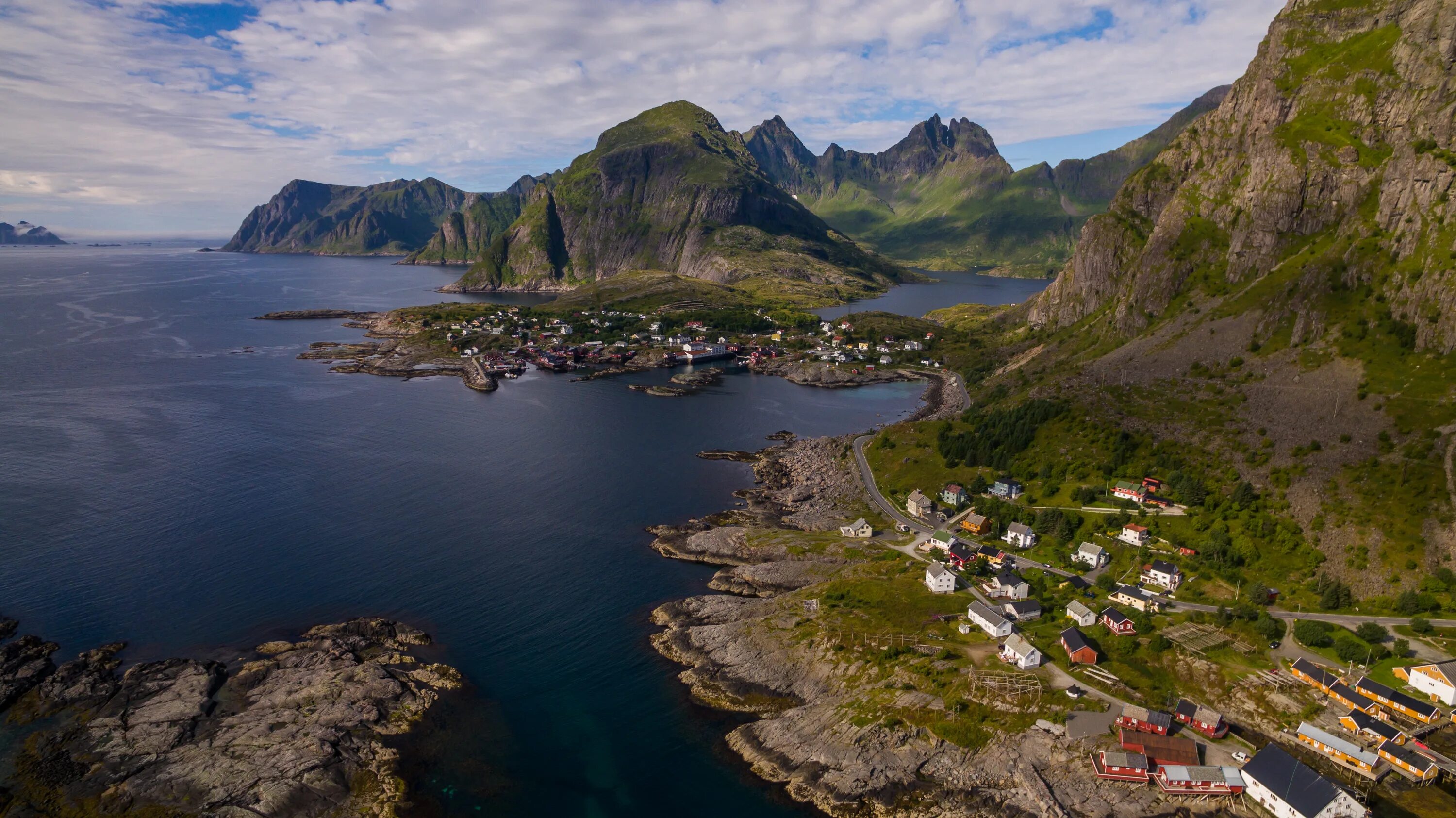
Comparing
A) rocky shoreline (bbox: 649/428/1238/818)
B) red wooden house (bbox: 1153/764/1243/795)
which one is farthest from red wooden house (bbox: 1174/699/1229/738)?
rocky shoreline (bbox: 649/428/1238/818)

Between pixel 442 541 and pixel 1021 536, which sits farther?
pixel 442 541

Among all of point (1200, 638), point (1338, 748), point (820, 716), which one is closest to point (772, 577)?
point (820, 716)

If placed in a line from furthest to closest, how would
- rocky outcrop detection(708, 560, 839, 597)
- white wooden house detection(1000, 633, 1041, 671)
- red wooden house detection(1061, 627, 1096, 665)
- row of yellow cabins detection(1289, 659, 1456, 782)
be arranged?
rocky outcrop detection(708, 560, 839, 597) → red wooden house detection(1061, 627, 1096, 665) → white wooden house detection(1000, 633, 1041, 671) → row of yellow cabins detection(1289, 659, 1456, 782)

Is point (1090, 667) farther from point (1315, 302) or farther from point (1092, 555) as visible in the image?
point (1315, 302)

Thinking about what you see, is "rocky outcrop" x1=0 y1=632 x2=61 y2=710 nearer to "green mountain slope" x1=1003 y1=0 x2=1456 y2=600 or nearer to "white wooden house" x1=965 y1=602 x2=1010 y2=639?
"white wooden house" x1=965 y1=602 x2=1010 y2=639

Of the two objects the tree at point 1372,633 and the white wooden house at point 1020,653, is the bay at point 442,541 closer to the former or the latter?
the white wooden house at point 1020,653
